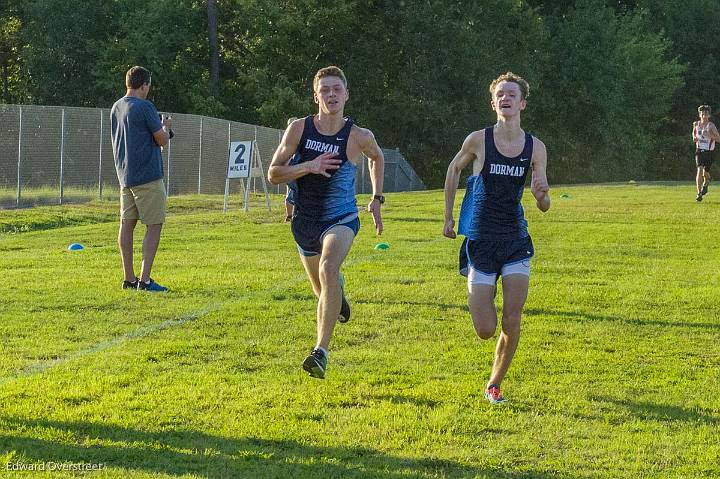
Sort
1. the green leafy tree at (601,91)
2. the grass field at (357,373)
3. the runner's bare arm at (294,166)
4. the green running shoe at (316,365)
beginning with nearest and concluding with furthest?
the grass field at (357,373) → the green running shoe at (316,365) → the runner's bare arm at (294,166) → the green leafy tree at (601,91)

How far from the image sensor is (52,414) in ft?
21.1

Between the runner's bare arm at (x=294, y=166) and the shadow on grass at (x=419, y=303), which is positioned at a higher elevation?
the runner's bare arm at (x=294, y=166)

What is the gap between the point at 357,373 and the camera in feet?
25.7

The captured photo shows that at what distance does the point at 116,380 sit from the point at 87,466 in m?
1.97

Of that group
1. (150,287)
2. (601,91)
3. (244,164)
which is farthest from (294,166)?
(601,91)

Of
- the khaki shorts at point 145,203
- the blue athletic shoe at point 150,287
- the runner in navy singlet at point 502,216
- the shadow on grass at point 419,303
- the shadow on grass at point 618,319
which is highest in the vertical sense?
the runner in navy singlet at point 502,216

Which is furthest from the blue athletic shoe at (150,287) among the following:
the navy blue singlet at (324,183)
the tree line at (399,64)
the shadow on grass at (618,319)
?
the tree line at (399,64)

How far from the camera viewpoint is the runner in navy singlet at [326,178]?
773 cm

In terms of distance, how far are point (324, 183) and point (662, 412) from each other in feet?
8.44

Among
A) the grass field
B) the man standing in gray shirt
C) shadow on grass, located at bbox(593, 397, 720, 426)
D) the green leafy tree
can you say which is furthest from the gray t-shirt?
the green leafy tree

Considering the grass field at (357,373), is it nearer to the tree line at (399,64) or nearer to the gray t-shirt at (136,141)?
the gray t-shirt at (136,141)

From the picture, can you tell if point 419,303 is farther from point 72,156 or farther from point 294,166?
point 72,156

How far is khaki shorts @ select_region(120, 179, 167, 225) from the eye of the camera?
39.2ft

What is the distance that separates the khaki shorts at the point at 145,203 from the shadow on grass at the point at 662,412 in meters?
5.98
